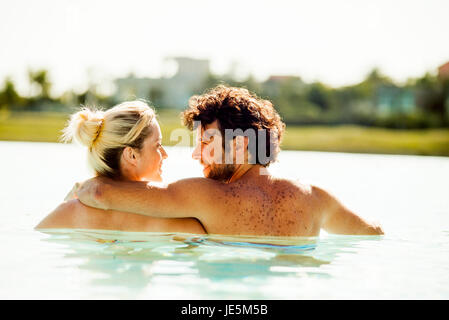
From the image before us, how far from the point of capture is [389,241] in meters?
4.63

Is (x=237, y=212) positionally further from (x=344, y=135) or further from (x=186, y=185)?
(x=344, y=135)

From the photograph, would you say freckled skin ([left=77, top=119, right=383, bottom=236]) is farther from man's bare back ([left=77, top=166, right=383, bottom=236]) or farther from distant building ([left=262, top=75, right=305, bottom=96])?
distant building ([left=262, top=75, right=305, bottom=96])

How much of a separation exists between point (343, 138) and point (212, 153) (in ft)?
96.5

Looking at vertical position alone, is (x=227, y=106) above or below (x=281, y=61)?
below

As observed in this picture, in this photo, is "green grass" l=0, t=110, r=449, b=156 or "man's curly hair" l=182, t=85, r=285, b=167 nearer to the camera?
"man's curly hair" l=182, t=85, r=285, b=167

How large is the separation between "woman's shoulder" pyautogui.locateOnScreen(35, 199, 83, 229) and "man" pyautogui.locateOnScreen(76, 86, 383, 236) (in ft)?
0.79

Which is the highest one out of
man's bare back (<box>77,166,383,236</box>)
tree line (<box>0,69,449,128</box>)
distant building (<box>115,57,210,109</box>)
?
distant building (<box>115,57,210,109</box>)

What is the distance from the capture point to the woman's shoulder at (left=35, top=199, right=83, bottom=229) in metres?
4.23

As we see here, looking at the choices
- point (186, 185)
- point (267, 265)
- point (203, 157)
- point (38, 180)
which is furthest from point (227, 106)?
point (38, 180)

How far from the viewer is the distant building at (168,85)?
58719 mm

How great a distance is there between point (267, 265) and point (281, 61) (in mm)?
52628

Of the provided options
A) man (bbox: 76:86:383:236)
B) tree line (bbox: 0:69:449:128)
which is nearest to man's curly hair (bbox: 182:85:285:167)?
man (bbox: 76:86:383:236)

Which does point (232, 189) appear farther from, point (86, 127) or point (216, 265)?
point (86, 127)

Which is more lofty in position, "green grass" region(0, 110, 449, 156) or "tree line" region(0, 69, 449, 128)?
"tree line" region(0, 69, 449, 128)
